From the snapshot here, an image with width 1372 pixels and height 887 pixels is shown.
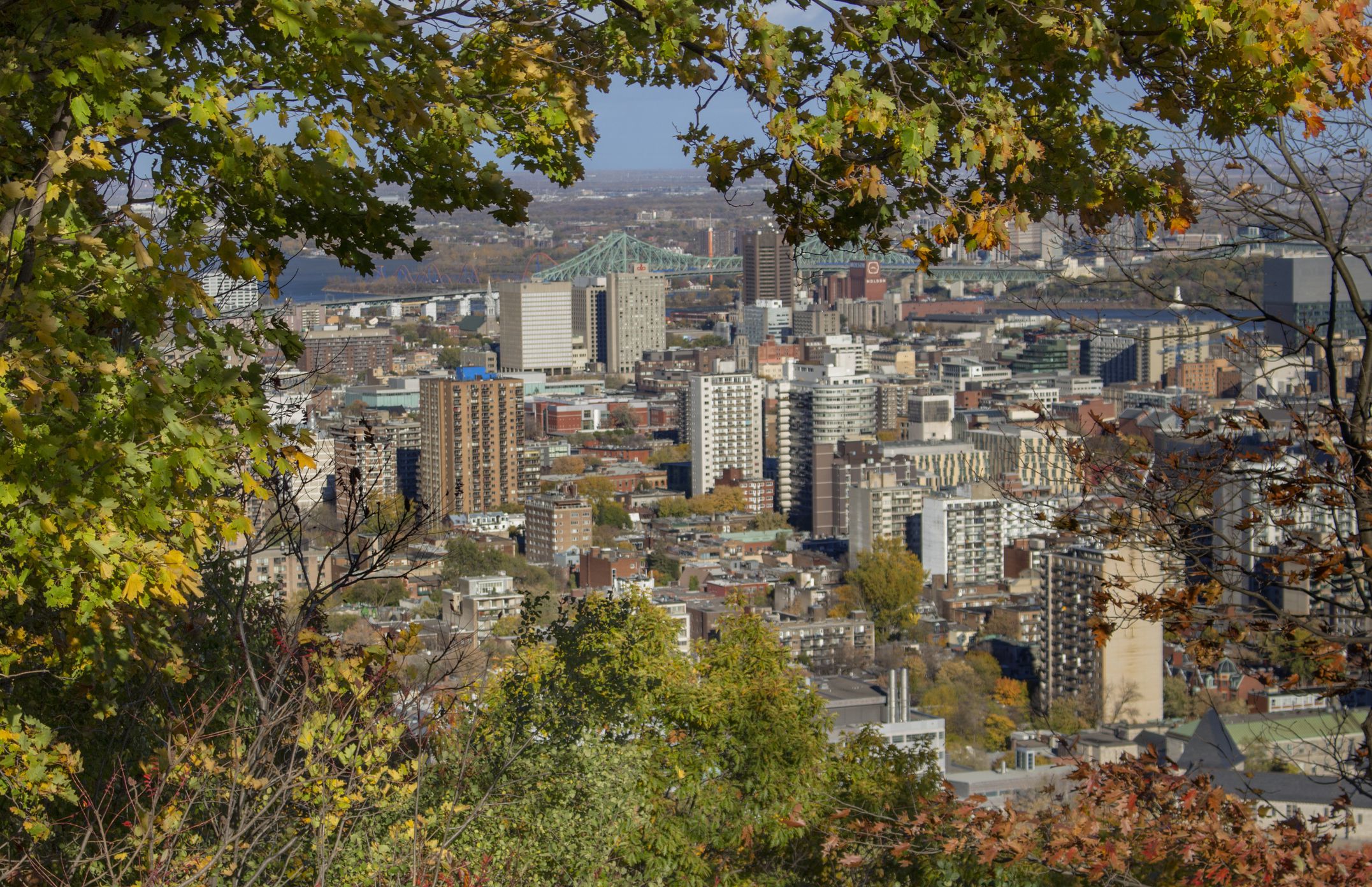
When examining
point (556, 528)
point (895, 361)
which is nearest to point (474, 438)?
point (556, 528)

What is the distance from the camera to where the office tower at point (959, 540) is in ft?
103

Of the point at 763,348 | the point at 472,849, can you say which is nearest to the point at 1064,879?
the point at 472,849

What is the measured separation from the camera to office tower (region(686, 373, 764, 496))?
4069cm

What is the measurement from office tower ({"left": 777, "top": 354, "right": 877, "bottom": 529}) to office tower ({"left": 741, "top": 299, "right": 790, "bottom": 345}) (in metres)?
22.4

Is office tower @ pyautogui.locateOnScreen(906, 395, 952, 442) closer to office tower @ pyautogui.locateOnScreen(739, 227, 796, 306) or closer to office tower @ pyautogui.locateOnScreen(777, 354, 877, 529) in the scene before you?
office tower @ pyautogui.locateOnScreen(777, 354, 877, 529)

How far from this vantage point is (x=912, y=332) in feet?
245

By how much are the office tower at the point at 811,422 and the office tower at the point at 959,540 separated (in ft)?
16.7

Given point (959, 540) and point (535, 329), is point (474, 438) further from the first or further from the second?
point (535, 329)

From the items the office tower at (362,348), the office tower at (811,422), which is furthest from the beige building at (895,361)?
the office tower at (362,348)

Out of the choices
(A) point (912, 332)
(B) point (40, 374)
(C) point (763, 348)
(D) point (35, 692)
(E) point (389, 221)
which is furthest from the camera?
(A) point (912, 332)

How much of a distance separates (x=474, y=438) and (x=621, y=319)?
1295 inches

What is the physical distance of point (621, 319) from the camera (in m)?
68.1

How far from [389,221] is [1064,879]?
2881 mm

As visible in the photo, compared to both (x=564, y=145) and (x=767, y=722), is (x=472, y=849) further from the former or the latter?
(x=767, y=722)
